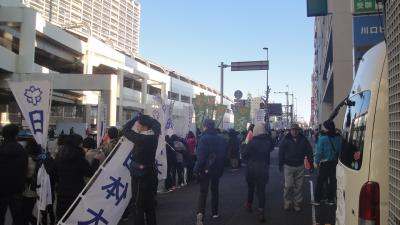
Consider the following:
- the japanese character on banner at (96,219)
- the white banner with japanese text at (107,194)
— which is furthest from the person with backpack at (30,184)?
the japanese character on banner at (96,219)

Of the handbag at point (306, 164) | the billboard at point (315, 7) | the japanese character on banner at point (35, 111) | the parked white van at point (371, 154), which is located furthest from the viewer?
the billboard at point (315, 7)

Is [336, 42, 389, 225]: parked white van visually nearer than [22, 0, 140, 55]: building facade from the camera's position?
Yes

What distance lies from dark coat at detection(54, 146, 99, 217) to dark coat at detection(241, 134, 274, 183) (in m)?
3.67

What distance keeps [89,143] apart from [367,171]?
623cm

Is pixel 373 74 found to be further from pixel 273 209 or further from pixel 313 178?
pixel 313 178

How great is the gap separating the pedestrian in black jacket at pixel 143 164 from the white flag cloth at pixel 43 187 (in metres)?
1.31

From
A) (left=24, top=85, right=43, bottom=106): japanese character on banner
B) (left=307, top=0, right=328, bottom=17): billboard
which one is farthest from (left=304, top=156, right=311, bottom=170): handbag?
(left=24, top=85, right=43, bottom=106): japanese character on banner

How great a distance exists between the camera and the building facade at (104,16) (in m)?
102

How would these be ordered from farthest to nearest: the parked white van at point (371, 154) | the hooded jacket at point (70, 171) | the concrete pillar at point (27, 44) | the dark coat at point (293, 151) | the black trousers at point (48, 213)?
1. the concrete pillar at point (27, 44)
2. the dark coat at point (293, 151)
3. the black trousers at point (48, 213)
4. the hooded jacket at point (70, 171)
5. the parked white van at point (371, 154)

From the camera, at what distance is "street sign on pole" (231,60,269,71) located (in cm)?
2694

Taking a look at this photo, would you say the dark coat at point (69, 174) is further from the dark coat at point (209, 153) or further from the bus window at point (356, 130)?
the bus window at point (356, 130)

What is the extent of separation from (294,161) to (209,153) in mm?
2220

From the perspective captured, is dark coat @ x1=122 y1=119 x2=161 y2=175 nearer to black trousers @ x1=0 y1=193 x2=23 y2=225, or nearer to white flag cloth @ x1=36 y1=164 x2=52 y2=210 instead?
white flag cloth @ x1=36 y1=164 x2=52 y2=210

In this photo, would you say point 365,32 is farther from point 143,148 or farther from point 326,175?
point 143,148
